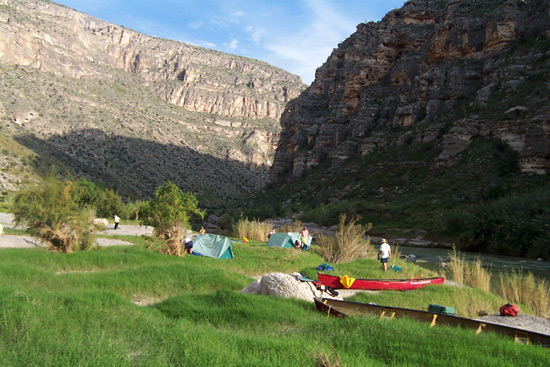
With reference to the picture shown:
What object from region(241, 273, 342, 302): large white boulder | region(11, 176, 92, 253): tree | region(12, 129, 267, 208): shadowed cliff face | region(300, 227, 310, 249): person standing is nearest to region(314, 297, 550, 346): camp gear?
region(241, 273, 342, 302): large white boulder

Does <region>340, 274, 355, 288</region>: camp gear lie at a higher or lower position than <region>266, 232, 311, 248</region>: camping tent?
lower

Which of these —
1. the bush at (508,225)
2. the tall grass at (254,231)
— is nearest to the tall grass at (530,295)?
the bush at (508,225)

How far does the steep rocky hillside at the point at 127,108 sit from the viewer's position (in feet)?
210

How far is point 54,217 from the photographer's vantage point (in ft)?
47.1

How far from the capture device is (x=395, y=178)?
43.9 m

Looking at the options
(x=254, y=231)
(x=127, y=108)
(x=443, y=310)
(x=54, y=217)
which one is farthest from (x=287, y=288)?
(x=127, y=108)

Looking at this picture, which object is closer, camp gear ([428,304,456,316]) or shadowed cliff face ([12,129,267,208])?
camp gear ([428,304,456,316])

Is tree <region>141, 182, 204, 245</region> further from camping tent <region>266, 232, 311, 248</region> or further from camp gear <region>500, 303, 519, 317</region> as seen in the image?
camp gear <region>500, 303, 519, 317</region>

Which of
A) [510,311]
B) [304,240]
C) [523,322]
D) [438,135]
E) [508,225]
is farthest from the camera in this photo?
[438,135]

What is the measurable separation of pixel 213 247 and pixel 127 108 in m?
81.2

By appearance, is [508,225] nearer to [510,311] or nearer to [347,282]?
[510,311]

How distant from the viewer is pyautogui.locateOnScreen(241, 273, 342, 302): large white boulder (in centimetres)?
962

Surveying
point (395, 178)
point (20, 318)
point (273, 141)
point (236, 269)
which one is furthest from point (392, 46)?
point (273, 141)

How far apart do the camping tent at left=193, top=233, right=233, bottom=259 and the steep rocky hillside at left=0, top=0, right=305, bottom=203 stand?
1310 inches
